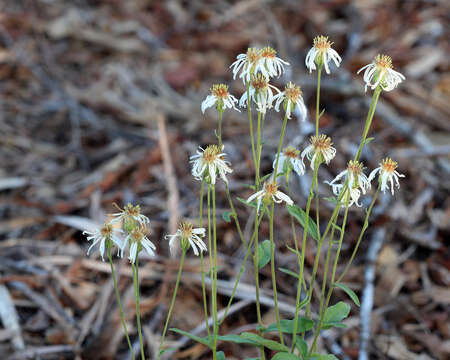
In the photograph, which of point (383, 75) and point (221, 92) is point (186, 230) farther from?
point (383, 75)

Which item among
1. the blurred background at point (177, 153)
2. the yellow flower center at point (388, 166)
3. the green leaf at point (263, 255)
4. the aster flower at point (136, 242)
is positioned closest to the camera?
the aster flower at point (136, 242)

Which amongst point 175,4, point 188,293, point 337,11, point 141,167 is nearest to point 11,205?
point 141,167

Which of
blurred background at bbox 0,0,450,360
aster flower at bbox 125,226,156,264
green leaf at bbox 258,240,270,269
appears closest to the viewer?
aster flower at bbox 125,226,156,264

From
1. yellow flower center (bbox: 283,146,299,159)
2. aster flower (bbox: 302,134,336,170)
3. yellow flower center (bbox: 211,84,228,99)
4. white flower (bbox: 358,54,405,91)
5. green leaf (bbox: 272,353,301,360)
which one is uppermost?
white flower (bbox: 358,54,405,91)

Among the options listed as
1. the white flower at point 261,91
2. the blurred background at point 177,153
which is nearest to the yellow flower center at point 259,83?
the white flower at point 261,91

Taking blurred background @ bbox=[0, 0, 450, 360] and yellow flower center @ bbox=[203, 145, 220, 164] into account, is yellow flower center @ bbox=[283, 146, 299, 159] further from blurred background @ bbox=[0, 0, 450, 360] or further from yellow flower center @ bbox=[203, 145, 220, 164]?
blurred background @ bbox=[0, 0, 450, 360]

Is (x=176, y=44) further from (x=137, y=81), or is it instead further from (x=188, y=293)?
(x=188, y=293)

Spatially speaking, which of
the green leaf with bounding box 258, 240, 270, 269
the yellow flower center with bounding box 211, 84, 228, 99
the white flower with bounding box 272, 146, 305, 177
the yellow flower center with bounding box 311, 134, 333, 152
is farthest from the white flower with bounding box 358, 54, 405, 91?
the green leaf with bounding box 258, 240, 270, 269

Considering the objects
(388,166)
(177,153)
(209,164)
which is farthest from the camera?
(177,153)

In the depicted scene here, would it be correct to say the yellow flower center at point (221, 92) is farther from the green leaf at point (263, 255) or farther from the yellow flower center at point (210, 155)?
the green leaf at point (263, 255)

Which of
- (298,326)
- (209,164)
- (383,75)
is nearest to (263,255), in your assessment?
(298,326)
